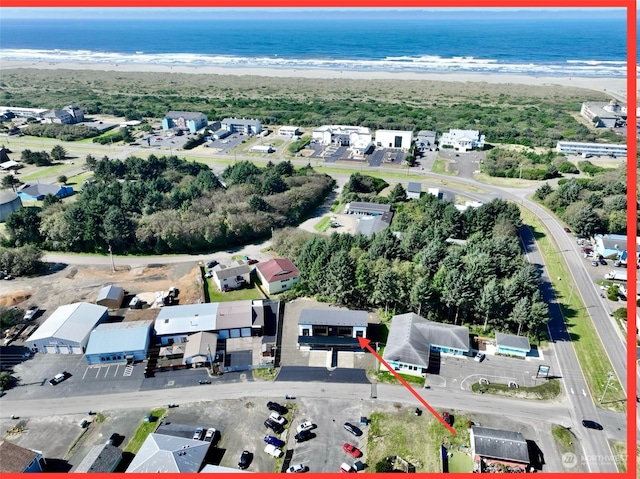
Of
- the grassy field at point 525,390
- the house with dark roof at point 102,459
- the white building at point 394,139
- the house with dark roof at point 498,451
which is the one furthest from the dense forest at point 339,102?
the house with dark roof at point 102,459

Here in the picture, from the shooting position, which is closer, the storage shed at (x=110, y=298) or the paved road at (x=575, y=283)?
the paved road at (x=575, y=283)

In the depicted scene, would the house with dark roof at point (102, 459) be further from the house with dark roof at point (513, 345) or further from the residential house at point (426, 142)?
the residential house at point (426, 142)

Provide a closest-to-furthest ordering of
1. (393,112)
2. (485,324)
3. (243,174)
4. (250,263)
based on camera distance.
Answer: (485,324), (250,263), (243,174), (393,112)

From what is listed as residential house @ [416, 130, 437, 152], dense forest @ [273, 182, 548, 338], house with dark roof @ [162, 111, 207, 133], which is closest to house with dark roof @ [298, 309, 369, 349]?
dense forest @ [273, 182, 548, 338]

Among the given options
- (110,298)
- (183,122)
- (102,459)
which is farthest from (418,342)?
(183,122)

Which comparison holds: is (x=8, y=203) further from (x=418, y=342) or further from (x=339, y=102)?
(x=339, y=102)

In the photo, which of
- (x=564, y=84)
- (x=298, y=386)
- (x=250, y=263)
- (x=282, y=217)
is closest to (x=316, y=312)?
(x=298, y=386)

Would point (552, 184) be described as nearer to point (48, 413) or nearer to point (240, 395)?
point (240, 395)
